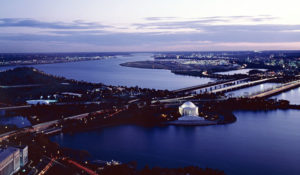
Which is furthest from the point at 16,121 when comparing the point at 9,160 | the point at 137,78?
the point at 137,78

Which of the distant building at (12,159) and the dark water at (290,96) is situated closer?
the distant building at (12,159)

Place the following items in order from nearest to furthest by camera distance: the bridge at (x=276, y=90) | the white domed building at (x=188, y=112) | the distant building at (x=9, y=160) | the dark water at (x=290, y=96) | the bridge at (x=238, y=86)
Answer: the distant building at (x=9, y=160) < the white domed building at (x=188, y=112) < the dark water at (x=290, y=96) < the bridge at (x=276, y=90) < the bridge at (x=238, y=86)

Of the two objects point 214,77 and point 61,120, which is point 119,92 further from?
point 214,77

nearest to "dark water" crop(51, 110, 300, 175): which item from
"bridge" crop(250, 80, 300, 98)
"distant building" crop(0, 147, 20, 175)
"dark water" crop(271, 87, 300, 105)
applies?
"distant building" crop(0, 147, 20, 175)

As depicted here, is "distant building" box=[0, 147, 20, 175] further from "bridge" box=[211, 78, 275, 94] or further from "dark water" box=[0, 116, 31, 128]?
"bridge" box=[211, 78, 275, 94]

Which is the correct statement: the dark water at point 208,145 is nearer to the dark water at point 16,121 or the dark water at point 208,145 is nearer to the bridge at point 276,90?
the dark water at point 16,121

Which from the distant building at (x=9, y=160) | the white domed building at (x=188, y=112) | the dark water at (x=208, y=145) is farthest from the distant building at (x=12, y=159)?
the white domed building at (x=188, y=112)

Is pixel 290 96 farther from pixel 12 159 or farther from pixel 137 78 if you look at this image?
pixel 12 159
